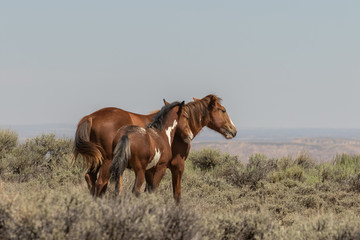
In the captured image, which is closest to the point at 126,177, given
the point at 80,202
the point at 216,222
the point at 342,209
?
the point at 342,209

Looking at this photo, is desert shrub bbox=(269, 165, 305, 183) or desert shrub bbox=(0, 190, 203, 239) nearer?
desert shrub bbox=(0, 190, 203, 239)

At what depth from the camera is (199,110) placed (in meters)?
9.48

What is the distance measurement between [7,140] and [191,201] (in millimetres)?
9998

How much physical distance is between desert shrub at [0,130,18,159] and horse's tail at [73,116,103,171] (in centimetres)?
910

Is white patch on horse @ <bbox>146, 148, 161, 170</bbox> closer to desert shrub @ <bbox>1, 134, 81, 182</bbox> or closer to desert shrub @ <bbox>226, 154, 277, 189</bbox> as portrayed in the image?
desert shrub @ <bbox>1, 134, 81, 182</bbox>

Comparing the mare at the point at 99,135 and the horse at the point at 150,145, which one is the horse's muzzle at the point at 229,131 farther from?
the mare at the point at 99,135

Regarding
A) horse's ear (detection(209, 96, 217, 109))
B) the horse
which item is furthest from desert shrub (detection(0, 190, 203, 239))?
horse's ear (detection(209, 96, 217, 109))

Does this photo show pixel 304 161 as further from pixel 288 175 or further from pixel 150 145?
pixel 150 145

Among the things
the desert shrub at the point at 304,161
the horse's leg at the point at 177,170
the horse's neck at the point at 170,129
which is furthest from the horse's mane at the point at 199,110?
the desert shrub at the point at 304,161

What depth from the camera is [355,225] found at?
6598mm

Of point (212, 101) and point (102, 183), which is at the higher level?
point (212, 101)

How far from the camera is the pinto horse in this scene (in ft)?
29.5

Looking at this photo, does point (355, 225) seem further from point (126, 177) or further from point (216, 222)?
point (126, 177)

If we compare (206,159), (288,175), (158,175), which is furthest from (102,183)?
(206,159)
